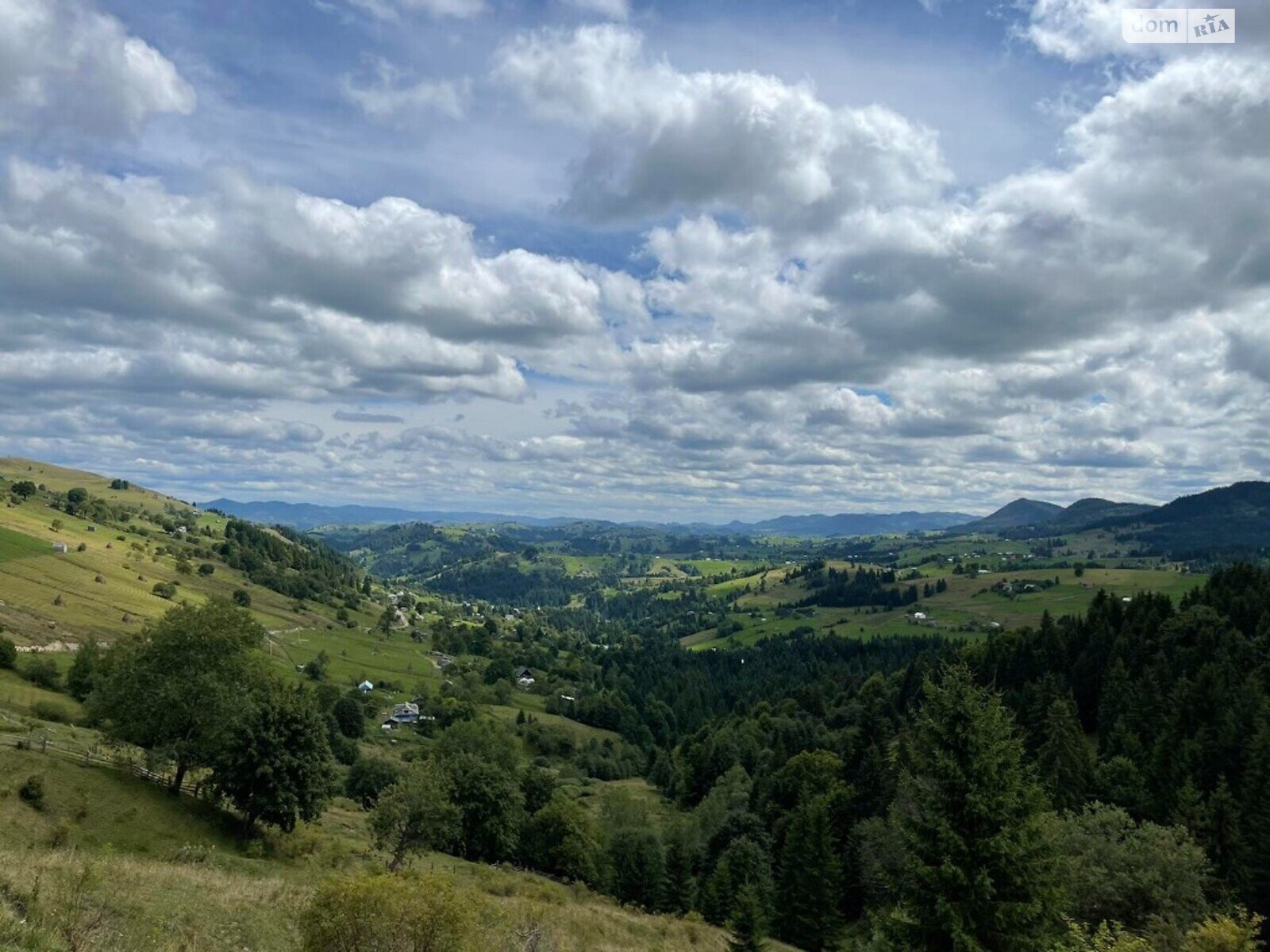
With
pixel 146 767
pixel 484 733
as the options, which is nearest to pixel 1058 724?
pixel 484 733

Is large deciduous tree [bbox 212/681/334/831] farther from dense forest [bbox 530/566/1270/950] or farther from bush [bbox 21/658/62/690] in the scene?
bush [bbox 21/658/62/690]

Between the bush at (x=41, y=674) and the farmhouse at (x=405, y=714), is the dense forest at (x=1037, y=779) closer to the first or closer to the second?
the farmhouse at (x=405, y=714)

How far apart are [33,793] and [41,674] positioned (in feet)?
161

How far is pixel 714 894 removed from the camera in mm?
63938

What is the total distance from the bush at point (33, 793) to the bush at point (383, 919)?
31.1 meters

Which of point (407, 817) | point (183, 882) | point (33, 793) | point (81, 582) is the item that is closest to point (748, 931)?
point (407, 817)

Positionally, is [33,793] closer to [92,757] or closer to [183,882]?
[92,757]

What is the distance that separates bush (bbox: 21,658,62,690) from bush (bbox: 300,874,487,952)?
7865 cm

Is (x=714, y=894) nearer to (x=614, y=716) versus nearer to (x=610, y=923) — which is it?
(x=610, y=923)

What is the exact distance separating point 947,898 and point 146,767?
48.1 metres

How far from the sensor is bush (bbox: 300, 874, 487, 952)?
1528 centimetres

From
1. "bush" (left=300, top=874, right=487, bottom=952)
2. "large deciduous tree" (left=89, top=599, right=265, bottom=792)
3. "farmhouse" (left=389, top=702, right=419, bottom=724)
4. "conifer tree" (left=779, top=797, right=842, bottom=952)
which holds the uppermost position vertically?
"bush" (left=300, top=874, right=487, bottom=952)

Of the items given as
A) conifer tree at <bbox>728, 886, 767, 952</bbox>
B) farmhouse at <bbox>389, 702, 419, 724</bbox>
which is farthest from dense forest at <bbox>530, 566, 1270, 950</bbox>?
farmhouse at <bbox>389, 702, 419, 724</bbox>

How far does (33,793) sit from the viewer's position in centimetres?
3641
